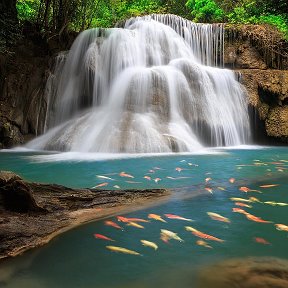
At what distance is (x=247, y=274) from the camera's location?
2.63 meters

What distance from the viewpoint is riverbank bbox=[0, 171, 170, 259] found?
10.1 ft

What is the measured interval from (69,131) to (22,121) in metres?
3.10

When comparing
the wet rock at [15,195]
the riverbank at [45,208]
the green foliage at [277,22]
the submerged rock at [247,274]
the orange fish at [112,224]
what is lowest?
the submerged rock at [247,274]

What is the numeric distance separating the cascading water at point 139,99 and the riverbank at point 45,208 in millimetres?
6024

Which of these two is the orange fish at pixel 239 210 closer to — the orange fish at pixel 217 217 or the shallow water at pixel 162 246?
the shallow water at pixel 162 246

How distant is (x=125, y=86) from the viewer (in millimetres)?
13430

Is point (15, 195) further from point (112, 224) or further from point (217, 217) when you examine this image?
point (217, 217)

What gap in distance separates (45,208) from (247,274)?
2070 mm

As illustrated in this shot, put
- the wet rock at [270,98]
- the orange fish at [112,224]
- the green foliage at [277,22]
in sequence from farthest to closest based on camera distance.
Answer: the green foliage at [277,22]
the wet rock at [270,98]
the orange fish at [112,224]

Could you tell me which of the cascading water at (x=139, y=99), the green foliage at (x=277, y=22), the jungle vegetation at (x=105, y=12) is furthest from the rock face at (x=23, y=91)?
the green foliage at (x=277, y=22)

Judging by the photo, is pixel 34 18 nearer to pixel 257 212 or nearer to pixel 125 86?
pixel 125 86

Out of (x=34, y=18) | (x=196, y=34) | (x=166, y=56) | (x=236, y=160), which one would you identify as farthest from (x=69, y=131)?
(x=34, y=18)

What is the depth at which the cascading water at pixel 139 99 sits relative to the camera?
11227 millimetres

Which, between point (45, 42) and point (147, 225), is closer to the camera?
point (147, 225)
